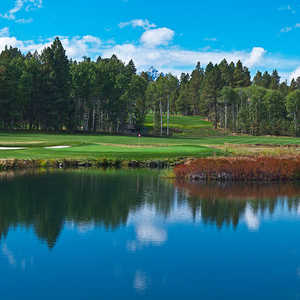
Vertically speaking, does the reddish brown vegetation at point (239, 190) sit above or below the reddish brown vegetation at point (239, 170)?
below

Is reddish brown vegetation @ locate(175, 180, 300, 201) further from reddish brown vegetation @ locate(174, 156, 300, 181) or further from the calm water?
reddish brown vegetation @ locate(174, 156, 300, 181)

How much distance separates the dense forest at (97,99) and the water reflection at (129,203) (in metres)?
56.1

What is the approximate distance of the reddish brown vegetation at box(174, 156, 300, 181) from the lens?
28.4m

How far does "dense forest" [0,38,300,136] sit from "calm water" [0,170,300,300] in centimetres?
6161

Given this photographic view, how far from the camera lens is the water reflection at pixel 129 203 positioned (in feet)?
50.5

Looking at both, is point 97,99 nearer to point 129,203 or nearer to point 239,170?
point 239,170

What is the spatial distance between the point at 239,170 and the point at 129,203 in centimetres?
1092

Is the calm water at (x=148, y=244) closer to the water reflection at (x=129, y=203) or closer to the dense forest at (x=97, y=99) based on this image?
the water reflection at (x=129, y=203)

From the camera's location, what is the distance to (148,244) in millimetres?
13109

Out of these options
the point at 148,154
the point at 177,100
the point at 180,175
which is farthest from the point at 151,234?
the point at 177,100

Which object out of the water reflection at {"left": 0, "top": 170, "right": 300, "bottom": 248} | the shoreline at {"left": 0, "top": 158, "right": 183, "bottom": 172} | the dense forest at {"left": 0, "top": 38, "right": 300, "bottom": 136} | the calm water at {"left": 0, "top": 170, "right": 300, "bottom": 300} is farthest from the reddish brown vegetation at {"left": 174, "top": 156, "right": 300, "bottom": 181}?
the dense forest at {"left": 0, "top": 38, "right": 300, "bottom": 136}

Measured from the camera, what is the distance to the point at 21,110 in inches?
3327

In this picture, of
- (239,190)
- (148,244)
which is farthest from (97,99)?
(148,244)

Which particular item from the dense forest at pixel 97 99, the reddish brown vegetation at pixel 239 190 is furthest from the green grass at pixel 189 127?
the reddish brown vegetation at pixel 239 190
